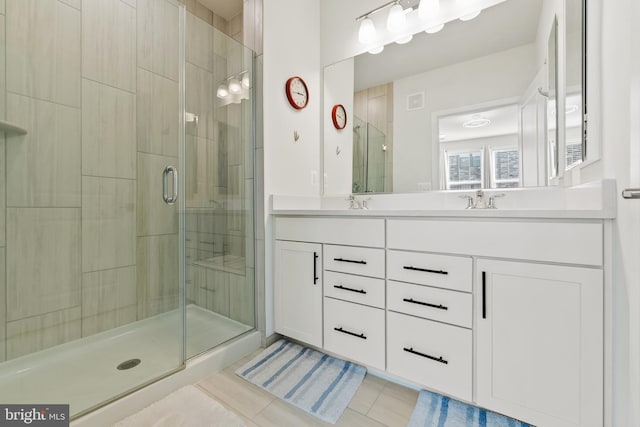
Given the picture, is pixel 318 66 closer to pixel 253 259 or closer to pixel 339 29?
pixel 339 29

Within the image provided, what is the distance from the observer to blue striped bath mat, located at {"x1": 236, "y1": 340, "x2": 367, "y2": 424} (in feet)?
3.95

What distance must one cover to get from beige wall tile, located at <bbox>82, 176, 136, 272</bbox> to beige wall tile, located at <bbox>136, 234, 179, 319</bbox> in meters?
0.09

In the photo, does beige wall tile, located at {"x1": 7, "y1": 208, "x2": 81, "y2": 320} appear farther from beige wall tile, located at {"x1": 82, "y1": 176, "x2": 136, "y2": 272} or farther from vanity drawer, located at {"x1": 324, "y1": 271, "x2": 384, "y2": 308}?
vanity drawer, located at {"x1": 324, "y1": 271, "x2": 384, "y2": 308}

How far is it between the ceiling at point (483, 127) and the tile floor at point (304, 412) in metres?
1.43

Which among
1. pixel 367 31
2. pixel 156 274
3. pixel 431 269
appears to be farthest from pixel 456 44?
pixel 156 274

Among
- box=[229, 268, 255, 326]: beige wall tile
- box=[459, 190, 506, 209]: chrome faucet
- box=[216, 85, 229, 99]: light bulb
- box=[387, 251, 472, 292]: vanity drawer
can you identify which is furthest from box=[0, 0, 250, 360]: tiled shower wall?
box=[459, 190, 506, 209]: chrome faucet

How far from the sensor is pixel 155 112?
1771 millimetres

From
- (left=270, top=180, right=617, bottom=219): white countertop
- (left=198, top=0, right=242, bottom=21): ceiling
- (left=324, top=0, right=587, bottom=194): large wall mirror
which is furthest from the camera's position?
(left=198, top=0, right=242, bottom=21): ceiling

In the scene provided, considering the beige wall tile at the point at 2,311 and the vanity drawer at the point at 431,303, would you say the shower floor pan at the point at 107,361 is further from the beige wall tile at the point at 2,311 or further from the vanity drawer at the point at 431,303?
the vanity drawer at the point at 431,303

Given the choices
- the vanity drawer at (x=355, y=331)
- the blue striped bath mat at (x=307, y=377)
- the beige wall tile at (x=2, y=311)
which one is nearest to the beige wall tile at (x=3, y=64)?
the beige wall tile at (x=2, y=311)

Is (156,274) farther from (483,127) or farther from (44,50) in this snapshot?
(483,127)

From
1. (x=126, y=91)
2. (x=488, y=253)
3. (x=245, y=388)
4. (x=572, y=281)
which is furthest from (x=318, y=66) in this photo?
(x=245, y=388)

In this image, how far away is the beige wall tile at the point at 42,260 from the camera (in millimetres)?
1383

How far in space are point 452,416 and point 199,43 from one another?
7.78 feet
